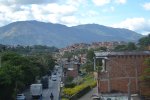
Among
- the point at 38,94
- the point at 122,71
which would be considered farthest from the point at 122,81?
the point at 38,94

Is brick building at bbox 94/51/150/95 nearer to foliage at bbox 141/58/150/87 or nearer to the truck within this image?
foliage at bbox 141/58/150/87

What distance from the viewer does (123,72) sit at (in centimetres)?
3092

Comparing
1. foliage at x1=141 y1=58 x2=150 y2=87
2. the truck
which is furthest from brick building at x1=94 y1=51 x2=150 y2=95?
the truck

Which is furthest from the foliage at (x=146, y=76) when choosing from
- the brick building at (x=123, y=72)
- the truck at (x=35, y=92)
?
the truck at (x=35, y=92)

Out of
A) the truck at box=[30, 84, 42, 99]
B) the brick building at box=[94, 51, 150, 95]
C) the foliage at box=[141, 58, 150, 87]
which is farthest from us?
the truck at box=[30, 84, 42, 99]

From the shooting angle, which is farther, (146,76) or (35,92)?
(35,92)

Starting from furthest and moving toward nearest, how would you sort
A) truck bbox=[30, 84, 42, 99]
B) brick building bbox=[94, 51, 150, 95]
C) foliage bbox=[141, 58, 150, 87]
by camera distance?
truck bbox=[30, 84, 42, 99], brick building bbox=[94, 51, 150, 95], foliage bbox=[141, 58, 150, 87]

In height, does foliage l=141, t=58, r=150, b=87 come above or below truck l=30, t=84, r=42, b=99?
A: above

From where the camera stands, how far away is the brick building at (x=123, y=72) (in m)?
30.7

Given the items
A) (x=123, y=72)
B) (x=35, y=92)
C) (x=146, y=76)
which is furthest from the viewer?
(x=35, y=92)

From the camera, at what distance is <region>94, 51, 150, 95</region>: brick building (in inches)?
1208

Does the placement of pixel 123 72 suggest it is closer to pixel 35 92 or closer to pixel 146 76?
Result: pixel 146 76

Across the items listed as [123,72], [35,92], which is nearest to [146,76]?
[123,72]

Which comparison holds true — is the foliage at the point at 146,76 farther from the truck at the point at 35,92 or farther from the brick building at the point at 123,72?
Result: the truck at the point at 35,92
